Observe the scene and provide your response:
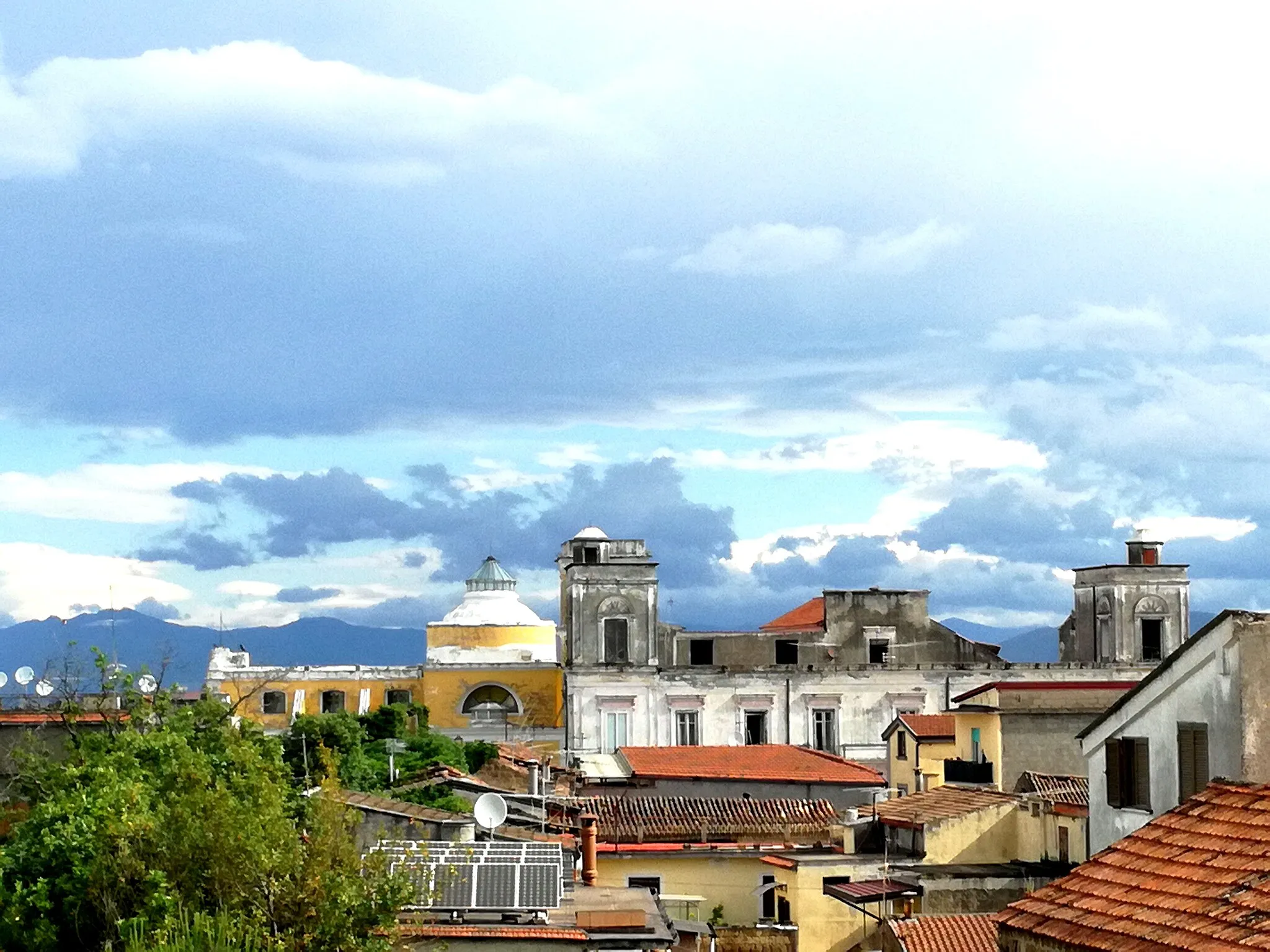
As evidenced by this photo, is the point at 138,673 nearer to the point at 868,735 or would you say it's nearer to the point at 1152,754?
the point at 1152,754

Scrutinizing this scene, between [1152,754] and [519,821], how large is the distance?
55.4ft

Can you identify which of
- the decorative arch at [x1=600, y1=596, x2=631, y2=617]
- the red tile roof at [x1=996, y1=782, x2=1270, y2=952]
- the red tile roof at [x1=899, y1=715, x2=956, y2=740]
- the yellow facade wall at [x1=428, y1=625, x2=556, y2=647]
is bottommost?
the red tile roof at [x1=996, y1=782, x2=1270, y2=952]

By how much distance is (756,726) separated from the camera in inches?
3167

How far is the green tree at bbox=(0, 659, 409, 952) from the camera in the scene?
16.0 m

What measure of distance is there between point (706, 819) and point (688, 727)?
3620cm

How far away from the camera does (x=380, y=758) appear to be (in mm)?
53281

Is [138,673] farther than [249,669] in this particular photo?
No

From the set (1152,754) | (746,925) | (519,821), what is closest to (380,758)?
(746,925)

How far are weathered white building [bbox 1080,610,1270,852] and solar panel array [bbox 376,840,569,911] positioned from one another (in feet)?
17.6

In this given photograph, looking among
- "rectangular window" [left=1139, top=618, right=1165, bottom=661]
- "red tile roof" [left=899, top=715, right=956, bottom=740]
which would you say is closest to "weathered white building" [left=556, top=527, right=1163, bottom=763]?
"rectangular window" [left=1139, top=618, right=1165, bottom=661]

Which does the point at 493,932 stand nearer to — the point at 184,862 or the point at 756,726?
the point at 184,862

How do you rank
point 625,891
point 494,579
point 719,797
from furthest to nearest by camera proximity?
point 494,579, point 719,797, point 625,891

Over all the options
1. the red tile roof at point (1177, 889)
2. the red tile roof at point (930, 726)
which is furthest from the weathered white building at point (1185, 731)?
the red tile roof at point (930, 726)

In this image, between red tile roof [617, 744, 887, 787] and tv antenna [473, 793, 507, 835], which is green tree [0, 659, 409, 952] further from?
red tile roof [617, 744, 887, 787]
